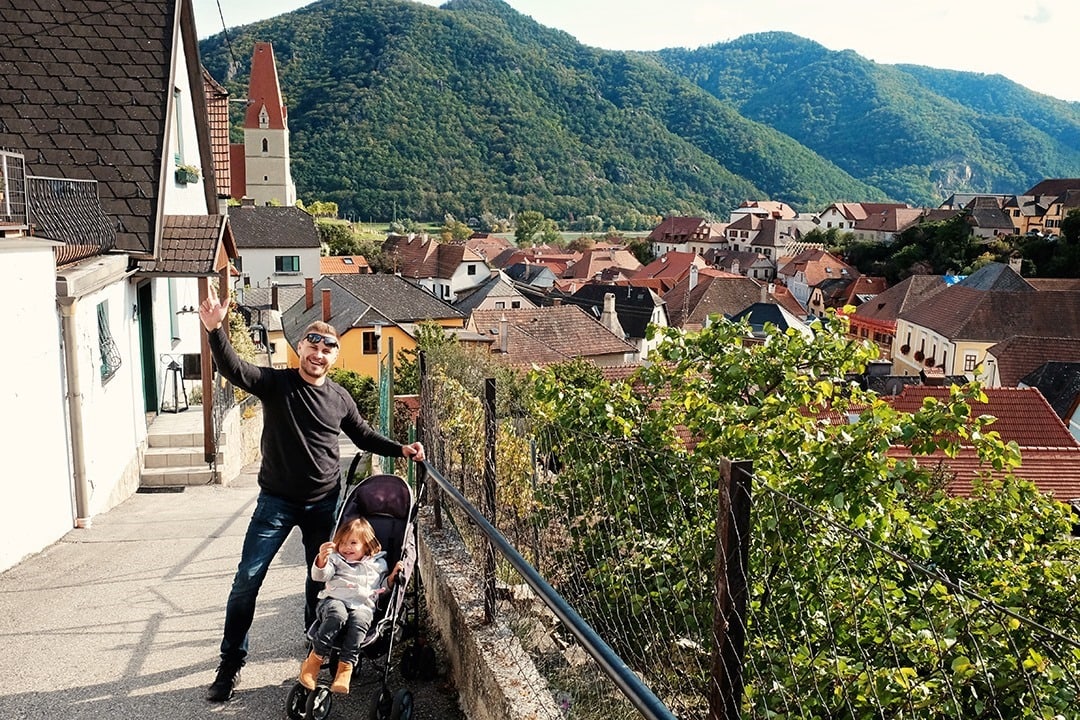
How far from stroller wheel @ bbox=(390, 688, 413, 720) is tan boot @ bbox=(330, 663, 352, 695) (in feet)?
0.85

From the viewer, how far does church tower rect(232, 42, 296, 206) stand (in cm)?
7494

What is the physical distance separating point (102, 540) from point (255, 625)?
2783 millimetres

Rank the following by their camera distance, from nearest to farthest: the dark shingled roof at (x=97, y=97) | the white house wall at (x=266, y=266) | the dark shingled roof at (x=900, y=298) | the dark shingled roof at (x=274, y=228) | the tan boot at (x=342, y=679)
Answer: the tan boot at (x=342, y=679) → the dark shingled roof at (x=97, y=97) → the white house wall at (x=266, y=266) → the dark shingled roof at (x=274, y=228) → the dark shingled roof at (x=900, y=298)

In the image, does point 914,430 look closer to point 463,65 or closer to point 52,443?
point 52,443

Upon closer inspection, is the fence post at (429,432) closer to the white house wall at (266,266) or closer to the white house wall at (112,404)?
the white house wall at (112,404)

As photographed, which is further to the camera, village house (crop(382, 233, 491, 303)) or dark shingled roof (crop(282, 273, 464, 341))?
village house (crop(382, 233, 491, 303))

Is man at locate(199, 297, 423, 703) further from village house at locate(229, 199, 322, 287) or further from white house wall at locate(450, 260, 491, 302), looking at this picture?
white house wall at locate(450, 260, 491, 302)

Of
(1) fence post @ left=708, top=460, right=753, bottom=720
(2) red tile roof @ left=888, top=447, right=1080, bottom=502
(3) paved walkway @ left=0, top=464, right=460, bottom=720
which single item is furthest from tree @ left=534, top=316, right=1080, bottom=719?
(2) red tile roof @ left=888, top=447, right=1080, bottom=502

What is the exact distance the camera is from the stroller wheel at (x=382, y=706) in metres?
4.08

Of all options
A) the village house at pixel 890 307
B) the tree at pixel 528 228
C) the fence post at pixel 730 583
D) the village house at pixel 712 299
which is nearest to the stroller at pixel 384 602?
the fence post at pixel 730 583

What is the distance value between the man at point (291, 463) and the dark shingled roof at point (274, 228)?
56.5 meters

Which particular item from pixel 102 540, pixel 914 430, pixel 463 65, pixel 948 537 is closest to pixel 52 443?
pixel 102 540

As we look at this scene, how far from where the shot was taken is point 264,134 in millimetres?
75062

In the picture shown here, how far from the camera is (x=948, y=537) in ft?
25.6
